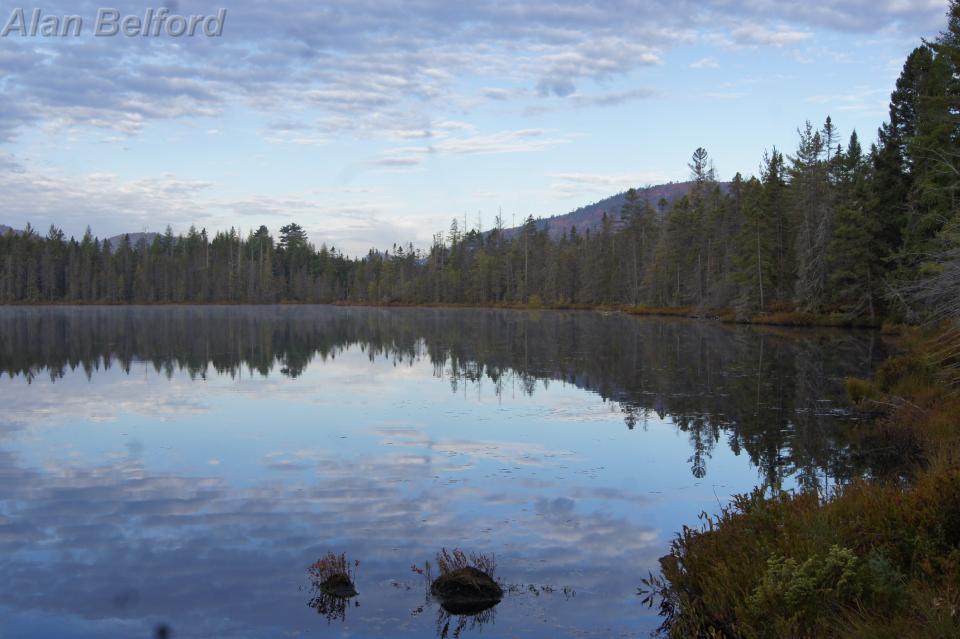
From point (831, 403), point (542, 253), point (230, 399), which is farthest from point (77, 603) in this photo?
point (542, 253)

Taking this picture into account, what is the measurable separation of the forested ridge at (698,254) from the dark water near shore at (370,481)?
588 centimetres

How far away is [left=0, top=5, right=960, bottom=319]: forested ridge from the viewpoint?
128ft

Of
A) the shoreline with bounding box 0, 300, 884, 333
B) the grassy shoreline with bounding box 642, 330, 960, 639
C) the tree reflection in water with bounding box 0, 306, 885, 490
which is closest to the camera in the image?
the grassy shoreline with bounding box 642, 330, 960, 639

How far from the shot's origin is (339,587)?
8.36 m

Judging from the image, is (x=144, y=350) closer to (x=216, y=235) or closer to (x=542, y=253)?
(x=542, y=253)

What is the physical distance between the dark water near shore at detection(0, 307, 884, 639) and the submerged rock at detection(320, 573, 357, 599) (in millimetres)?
172

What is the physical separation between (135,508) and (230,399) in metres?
11.0

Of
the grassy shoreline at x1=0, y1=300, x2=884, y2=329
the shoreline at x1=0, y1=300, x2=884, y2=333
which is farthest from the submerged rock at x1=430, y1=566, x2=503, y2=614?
the grassy shoreline at x1=0, y1=300, x2=884, y2=329

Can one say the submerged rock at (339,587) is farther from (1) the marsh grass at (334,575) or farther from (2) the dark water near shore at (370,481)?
(2) the dark water near shore at (370,481)

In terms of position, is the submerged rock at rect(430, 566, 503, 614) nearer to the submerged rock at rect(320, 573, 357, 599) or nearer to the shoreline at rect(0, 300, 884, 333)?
the submerged rock at rect(320, 573, 357, 599)

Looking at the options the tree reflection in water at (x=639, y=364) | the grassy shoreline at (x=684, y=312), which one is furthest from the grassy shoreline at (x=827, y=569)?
the grassy shoreline at (x=684, y=312)

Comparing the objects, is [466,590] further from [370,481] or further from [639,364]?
[639,364]

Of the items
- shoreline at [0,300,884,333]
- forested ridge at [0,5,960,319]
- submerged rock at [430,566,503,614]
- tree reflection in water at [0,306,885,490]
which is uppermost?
forested ridge at [0,5,960,319]

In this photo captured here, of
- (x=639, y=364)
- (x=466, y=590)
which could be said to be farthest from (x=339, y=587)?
(x=639, y=364)
